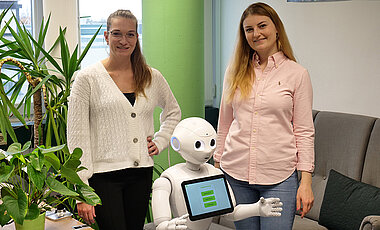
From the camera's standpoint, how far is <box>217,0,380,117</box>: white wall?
3498 mm

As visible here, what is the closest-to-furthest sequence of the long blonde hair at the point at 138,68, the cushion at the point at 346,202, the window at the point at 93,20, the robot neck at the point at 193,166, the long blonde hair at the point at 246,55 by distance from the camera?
the robot neck at the point at 193,166 → the long blonde hair at the point at 246,55 → the long blonde hair at the point at 138,68 → the cushion at the point at 346,202 → the window at the point at 93,20

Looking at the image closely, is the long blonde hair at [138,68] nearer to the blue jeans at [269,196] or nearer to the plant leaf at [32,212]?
the blue jeans at [269,196]

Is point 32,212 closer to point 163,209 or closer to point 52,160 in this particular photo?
point 52,160

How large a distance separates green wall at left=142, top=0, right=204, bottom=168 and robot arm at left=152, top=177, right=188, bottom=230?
62.7 inches

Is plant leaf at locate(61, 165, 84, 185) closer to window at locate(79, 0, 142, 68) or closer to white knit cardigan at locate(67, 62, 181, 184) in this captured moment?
white knit cardigan at locate(67, 62, 181, 184)

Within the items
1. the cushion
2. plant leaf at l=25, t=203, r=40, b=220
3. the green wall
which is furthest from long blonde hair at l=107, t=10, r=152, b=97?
the cushion

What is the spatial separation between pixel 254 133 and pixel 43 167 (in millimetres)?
828

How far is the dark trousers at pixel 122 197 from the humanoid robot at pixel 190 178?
0.98 feet

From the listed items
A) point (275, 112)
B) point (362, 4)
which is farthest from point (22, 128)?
point (362, 4)

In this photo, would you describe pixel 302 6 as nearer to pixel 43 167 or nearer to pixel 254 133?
pixel 254 133

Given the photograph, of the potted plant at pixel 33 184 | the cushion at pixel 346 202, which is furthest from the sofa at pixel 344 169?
the potted plant at pixel 33 184

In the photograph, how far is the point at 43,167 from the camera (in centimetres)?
183

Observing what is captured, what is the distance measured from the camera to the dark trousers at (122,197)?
2.28 m

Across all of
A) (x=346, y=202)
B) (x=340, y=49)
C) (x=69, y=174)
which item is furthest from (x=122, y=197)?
(x=340, y=49)
